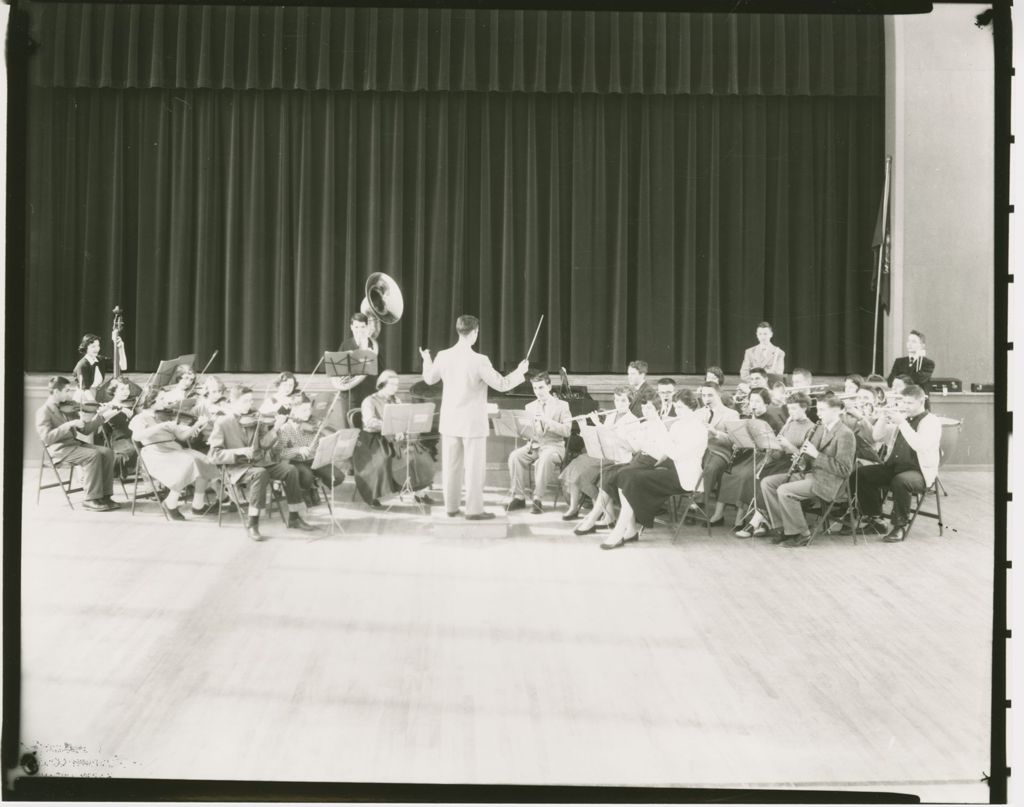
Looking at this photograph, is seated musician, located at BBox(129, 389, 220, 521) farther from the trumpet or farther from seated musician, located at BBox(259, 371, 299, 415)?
the trumpet

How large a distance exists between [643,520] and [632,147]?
10.5 feet

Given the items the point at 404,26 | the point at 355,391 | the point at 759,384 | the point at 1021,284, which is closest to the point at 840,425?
the point at 759,384

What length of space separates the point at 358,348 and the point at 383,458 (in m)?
0.96

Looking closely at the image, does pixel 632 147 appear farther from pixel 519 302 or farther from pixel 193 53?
pixel 193 53

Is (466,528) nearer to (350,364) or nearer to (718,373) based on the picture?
(350,364)

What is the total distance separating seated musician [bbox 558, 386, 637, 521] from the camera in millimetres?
8008

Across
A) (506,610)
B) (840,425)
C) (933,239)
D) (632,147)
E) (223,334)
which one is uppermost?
(632,147)

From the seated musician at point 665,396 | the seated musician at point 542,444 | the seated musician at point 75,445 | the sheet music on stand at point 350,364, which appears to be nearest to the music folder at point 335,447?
the sheet music on stand at point 350,364

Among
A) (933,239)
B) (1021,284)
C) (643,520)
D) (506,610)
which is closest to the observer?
(1021,284)

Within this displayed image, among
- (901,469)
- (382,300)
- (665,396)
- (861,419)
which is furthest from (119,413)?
(901,469)

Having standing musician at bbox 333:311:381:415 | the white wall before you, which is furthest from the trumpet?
the white wall

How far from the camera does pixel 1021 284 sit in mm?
6066

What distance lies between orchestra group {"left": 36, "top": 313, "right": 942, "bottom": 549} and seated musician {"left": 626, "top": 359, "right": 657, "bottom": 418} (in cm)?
1

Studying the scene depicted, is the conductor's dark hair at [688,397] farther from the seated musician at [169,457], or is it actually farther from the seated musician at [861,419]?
the seated musician at [169,457]
